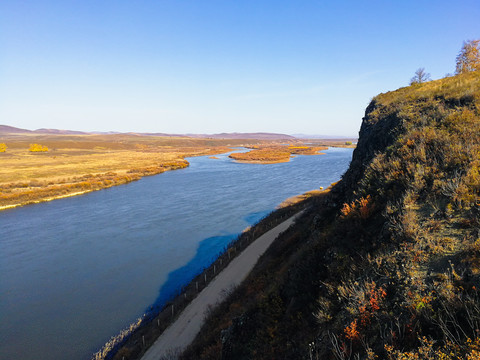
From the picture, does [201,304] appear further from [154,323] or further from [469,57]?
[469,57]

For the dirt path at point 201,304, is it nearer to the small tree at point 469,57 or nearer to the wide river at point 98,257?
the wide river at point 98,257

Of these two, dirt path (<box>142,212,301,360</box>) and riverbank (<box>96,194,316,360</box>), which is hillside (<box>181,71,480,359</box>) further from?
riverbank (<box>96,194,316,360</box>)

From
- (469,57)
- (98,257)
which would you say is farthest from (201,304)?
(469,57)

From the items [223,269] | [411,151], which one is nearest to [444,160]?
[411,151]

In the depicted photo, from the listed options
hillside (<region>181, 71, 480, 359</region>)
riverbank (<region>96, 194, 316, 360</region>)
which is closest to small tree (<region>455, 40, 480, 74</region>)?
hillside (<region>181, 71, 480, 359</region>)

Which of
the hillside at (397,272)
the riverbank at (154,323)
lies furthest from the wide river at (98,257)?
the hillside at (397,272)

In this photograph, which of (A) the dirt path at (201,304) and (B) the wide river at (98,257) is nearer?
(A) the dirt path at (201,304)
